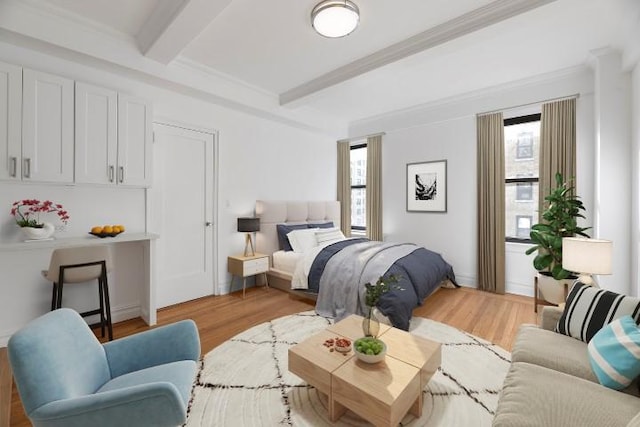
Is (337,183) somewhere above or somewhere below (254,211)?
above

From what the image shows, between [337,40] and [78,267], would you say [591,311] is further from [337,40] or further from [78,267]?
[78,267]

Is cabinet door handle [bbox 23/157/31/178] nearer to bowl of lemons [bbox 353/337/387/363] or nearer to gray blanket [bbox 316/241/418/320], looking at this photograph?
gray blanket [bbox 316/241/418/320]

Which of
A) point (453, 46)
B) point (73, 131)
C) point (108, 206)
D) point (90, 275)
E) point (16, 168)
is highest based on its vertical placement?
point (453, 46)

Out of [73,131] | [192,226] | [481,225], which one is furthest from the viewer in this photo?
[481,225]

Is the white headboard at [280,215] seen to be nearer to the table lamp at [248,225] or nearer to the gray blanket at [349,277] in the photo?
the table lamp at [248,225]

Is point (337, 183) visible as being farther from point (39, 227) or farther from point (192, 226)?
point (39, 227)

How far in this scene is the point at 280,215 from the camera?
4648 millimetres

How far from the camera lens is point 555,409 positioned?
1.23m

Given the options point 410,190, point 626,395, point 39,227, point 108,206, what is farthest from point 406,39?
point 39,227

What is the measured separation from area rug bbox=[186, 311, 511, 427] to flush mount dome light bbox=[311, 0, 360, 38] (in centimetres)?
279

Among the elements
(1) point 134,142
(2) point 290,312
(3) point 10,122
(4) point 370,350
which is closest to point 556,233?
(4) point 370,350

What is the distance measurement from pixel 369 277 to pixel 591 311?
1726 mm

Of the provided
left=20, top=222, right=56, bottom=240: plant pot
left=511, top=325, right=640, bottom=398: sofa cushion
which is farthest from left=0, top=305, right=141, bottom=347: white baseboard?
left=511, top=325, right=640, bottom=398: sofa cushion

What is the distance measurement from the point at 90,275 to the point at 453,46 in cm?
392
